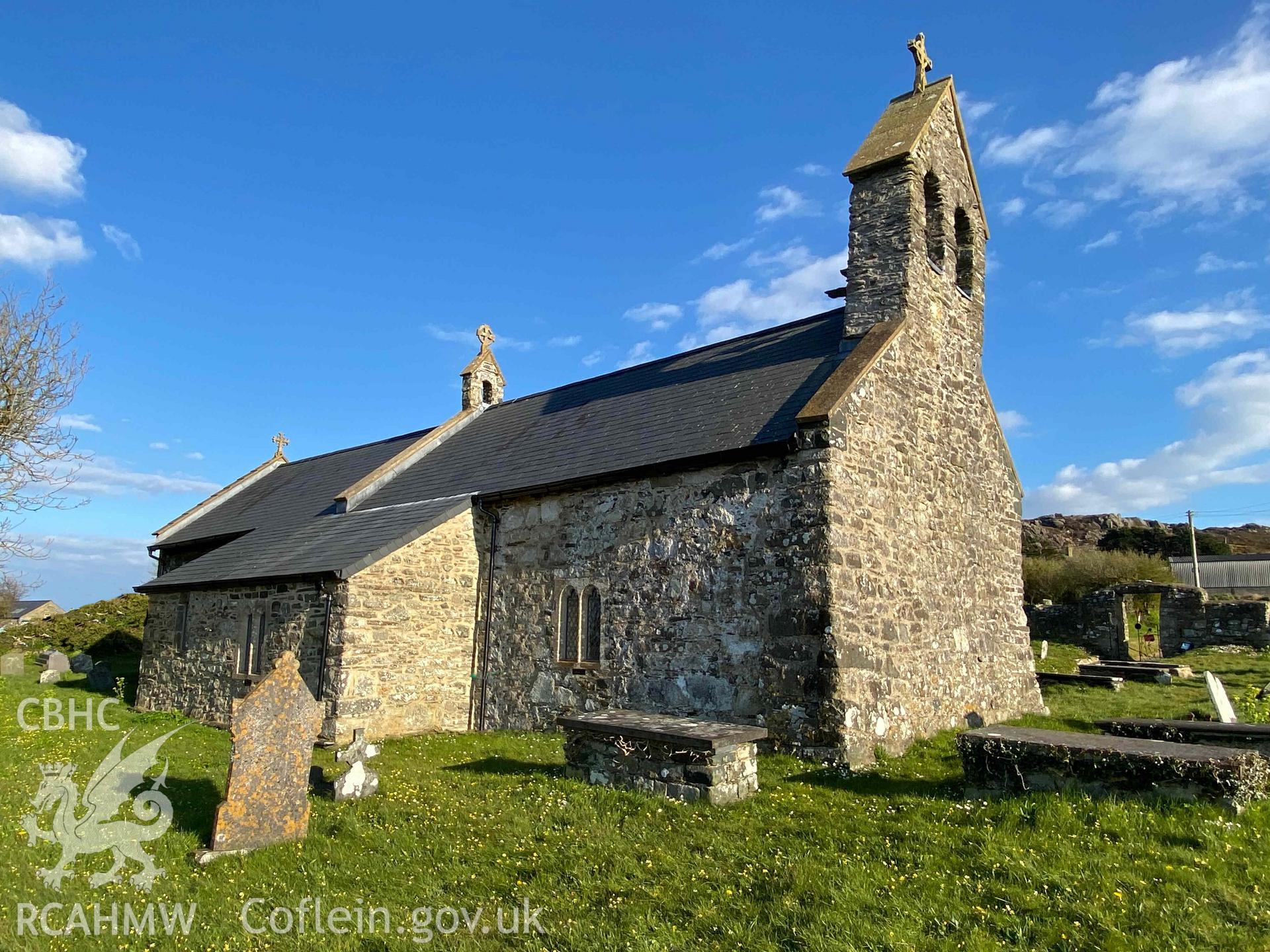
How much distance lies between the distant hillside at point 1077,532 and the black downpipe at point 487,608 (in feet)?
128

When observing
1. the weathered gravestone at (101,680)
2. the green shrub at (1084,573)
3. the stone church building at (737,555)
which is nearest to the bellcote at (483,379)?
the stone church building at (737,555)

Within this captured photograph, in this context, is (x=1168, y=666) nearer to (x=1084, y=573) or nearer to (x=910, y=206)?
(x=910, y=206)

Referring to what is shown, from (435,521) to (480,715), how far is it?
3956 mm

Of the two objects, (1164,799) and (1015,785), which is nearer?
(1164,799)

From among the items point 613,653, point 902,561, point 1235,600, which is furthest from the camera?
point 1235,600

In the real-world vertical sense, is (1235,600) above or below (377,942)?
above

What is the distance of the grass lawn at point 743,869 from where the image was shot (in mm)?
5449

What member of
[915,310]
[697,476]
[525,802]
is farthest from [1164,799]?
[915,310]

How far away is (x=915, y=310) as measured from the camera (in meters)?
14.2

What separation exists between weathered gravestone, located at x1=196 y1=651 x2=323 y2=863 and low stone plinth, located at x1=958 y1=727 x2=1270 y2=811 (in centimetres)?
697

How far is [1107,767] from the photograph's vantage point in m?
7.20

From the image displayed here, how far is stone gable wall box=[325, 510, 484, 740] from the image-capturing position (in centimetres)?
1480

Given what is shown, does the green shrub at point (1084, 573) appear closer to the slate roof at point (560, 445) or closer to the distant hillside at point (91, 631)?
the slate roof at point (560, 445)

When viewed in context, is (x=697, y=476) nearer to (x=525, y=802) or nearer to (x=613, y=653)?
(x=613, y=653)
